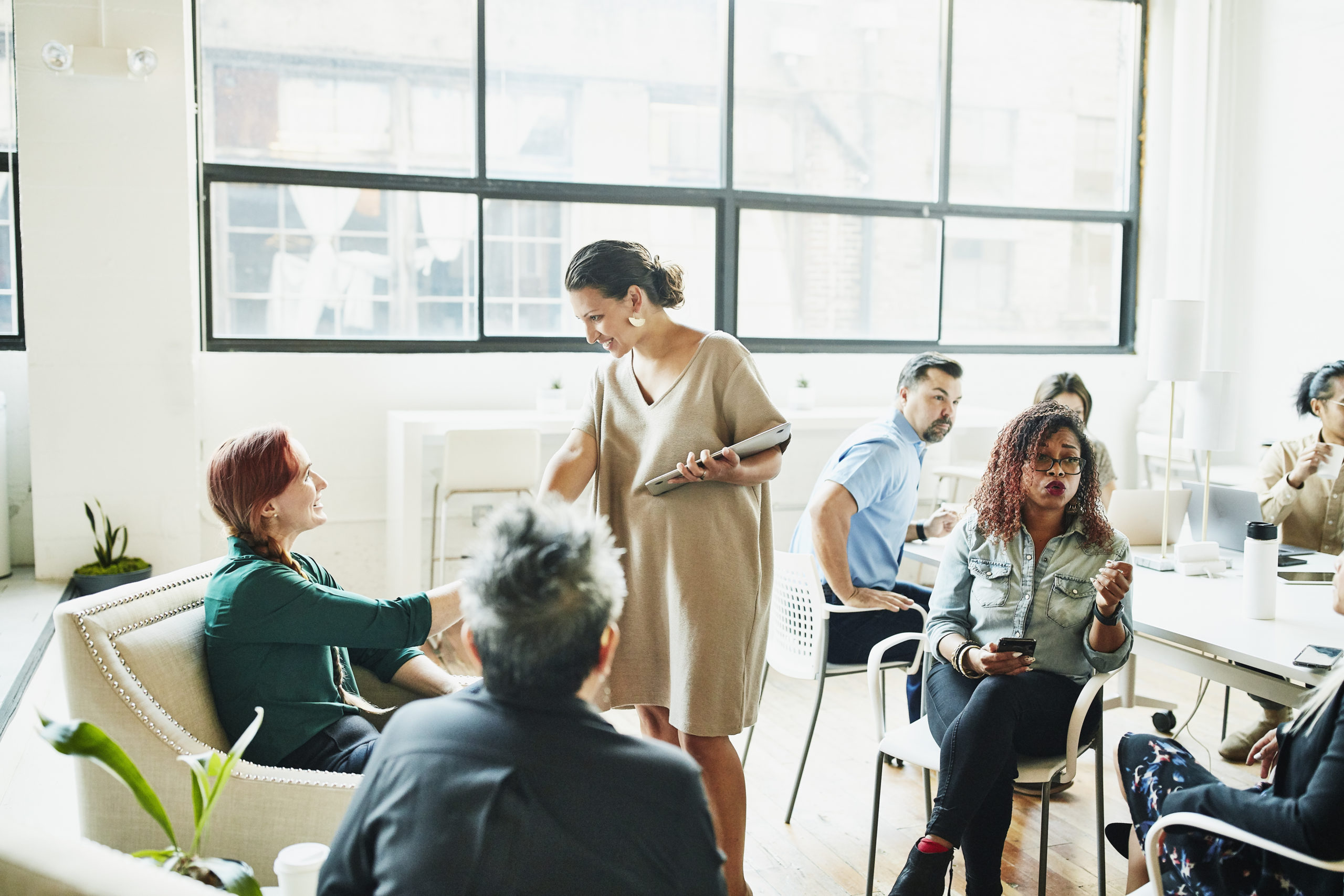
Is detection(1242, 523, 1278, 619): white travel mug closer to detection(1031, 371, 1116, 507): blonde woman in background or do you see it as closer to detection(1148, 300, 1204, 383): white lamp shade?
detection(1148, 300, 1204, 383): white lamp shade

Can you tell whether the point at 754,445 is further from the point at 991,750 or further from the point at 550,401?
the point at 550,401

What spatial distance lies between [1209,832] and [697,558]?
99 centimetres

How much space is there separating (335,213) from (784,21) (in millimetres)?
2418

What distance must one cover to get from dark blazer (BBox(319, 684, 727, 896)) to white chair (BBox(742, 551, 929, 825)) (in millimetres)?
1774

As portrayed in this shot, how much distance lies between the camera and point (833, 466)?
119 inches

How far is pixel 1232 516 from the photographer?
333cm

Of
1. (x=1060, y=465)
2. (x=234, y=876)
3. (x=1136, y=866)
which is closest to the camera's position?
(x=234, y=876)

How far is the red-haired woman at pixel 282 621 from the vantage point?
71.1 inches

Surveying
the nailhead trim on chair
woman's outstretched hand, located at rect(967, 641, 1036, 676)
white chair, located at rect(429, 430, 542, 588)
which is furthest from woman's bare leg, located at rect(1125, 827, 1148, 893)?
white chair, located at rect(429, 430, 542, 588)

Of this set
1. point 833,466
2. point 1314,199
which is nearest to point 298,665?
point 833,466

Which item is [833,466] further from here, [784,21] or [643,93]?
[784,21]

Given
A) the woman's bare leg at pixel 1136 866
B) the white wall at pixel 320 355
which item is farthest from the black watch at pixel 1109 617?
the white wall at pixel 320 355

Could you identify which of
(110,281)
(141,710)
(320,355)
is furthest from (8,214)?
(141,710)

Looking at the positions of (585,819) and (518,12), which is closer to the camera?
(585,819)
